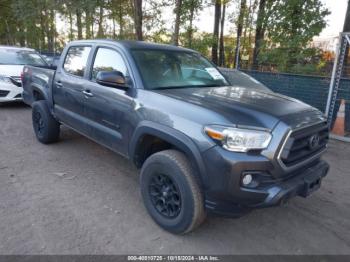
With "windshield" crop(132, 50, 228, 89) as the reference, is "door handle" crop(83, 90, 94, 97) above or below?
below

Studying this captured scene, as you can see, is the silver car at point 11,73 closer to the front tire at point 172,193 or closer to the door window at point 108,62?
the door window at point 108,62

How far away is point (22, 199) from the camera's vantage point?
3391 millimetres

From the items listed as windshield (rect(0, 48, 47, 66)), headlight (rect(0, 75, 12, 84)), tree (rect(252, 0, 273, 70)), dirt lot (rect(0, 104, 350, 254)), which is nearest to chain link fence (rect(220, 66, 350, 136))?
tree (rect(252, 0, 273, 70))

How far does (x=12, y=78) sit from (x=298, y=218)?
7.48 meters

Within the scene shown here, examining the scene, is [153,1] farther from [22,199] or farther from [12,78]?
[22,199]

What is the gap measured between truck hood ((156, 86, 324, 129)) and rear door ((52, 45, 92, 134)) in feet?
4.96

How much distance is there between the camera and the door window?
3.46m

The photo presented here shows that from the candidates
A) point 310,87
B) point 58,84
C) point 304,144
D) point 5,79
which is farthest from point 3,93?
point 310,87

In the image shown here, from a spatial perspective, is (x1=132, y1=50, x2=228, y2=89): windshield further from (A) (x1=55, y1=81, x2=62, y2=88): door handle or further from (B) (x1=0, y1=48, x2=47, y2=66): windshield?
(B) (x1=0, y1=48, x2=47, y2=66): windshield

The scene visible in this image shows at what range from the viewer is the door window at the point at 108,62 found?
11.4 feet

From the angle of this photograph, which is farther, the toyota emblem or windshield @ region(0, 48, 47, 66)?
windshield @ region(0, 48, 47, 66)

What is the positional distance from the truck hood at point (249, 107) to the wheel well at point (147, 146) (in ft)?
1.61

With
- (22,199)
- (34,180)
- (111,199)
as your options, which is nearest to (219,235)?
(111,199)

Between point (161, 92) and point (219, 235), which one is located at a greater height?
point (161, 92)
